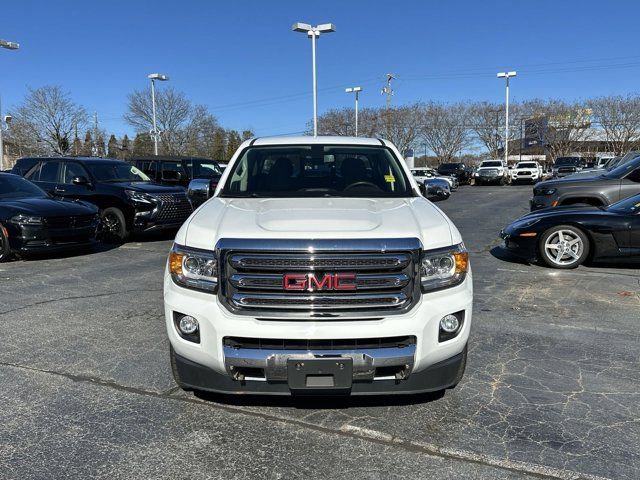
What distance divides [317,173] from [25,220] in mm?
6492

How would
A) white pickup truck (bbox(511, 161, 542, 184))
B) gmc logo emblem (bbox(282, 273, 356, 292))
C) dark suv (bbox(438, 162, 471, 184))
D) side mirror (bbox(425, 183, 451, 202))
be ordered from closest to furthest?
1. gmc logo emblem (bbox(282, 273, 356, 292))
2. side mirror (bbox(425, 183, 451, 202))
3. white pickup truck (bbox(511, 161, 542, 184))
4. dark suv (bbox(438, 162, 471, 184))

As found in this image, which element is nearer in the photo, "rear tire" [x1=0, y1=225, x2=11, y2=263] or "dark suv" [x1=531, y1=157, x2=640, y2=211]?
"rear tire" [x1=0, y1=225, x2=11, y2=263]

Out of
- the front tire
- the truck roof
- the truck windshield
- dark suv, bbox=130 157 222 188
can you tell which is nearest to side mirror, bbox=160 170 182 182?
dark suv, bbox=130 157 222 188

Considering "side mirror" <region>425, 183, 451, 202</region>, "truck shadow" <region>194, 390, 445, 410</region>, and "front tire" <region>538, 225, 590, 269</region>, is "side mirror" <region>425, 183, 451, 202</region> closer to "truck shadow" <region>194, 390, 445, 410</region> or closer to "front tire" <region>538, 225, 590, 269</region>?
"truck shadow" <region>194, 390, 445, 410</region>

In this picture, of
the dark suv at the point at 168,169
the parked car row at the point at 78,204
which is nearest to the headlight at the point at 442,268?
the parked car row at the point at 78,204

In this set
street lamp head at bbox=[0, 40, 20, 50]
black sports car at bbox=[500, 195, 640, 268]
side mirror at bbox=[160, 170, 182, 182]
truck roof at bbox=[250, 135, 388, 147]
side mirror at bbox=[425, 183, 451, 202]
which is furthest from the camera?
street lamp head at bbox=[0, 40, 20, 50]

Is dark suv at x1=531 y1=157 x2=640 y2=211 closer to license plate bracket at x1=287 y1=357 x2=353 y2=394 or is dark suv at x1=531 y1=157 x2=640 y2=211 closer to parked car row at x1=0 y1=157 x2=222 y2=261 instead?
parked car row at x1=0 y1=157 x2=222 y2=261

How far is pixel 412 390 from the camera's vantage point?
10.3 feet

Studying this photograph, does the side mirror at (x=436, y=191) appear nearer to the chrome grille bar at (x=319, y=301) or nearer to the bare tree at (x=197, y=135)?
the chrome grille bar at (x=319, y=301)

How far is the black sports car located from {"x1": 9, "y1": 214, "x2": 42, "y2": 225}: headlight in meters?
7.69

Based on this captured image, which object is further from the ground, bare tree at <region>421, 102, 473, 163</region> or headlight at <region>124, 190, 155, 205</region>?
bare tree at <region>421, 102, 473, 163</region>

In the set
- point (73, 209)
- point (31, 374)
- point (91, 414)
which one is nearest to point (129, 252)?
point (73, 209)

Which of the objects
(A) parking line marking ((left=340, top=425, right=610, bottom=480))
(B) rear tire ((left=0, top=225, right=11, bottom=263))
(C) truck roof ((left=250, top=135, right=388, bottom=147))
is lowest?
(A) parking line marking ((left=340, top=425, right=610, bottom=480))

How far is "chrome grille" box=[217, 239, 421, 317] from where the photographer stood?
303cm
